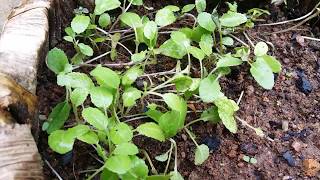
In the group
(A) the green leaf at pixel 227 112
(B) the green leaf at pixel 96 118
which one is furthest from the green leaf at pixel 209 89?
(B) the green leaf at pixel 96 118

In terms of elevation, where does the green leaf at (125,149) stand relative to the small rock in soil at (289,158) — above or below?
above

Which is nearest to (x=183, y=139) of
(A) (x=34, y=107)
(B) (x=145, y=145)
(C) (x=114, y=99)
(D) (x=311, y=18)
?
(B) (x=145, y=145)

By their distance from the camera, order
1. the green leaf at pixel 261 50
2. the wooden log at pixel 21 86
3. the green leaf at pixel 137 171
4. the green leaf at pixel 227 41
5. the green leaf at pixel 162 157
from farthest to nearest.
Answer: the green leaf at pixel 227 41 → the green leaf at pixel 261 50 → the green leaf at pixel 162 157 → the green leaf at pixel 137 171 → the wooden log at pixel 21 86

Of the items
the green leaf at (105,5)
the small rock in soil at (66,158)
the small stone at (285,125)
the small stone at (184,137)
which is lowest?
the small stone at (285,125)

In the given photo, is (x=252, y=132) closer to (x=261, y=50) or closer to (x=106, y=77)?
(x=261, y=50)

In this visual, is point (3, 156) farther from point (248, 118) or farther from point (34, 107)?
point (248, 118)

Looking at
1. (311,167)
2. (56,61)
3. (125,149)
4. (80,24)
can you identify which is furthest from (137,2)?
(311,167)

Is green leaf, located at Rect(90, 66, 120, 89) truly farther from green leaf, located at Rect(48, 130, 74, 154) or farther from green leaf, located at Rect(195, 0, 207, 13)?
green leaf, located at Rect(195, 0, 207, 13)

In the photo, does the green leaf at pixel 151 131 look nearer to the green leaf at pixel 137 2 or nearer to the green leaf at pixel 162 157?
the green leaf at pixel 162 157
